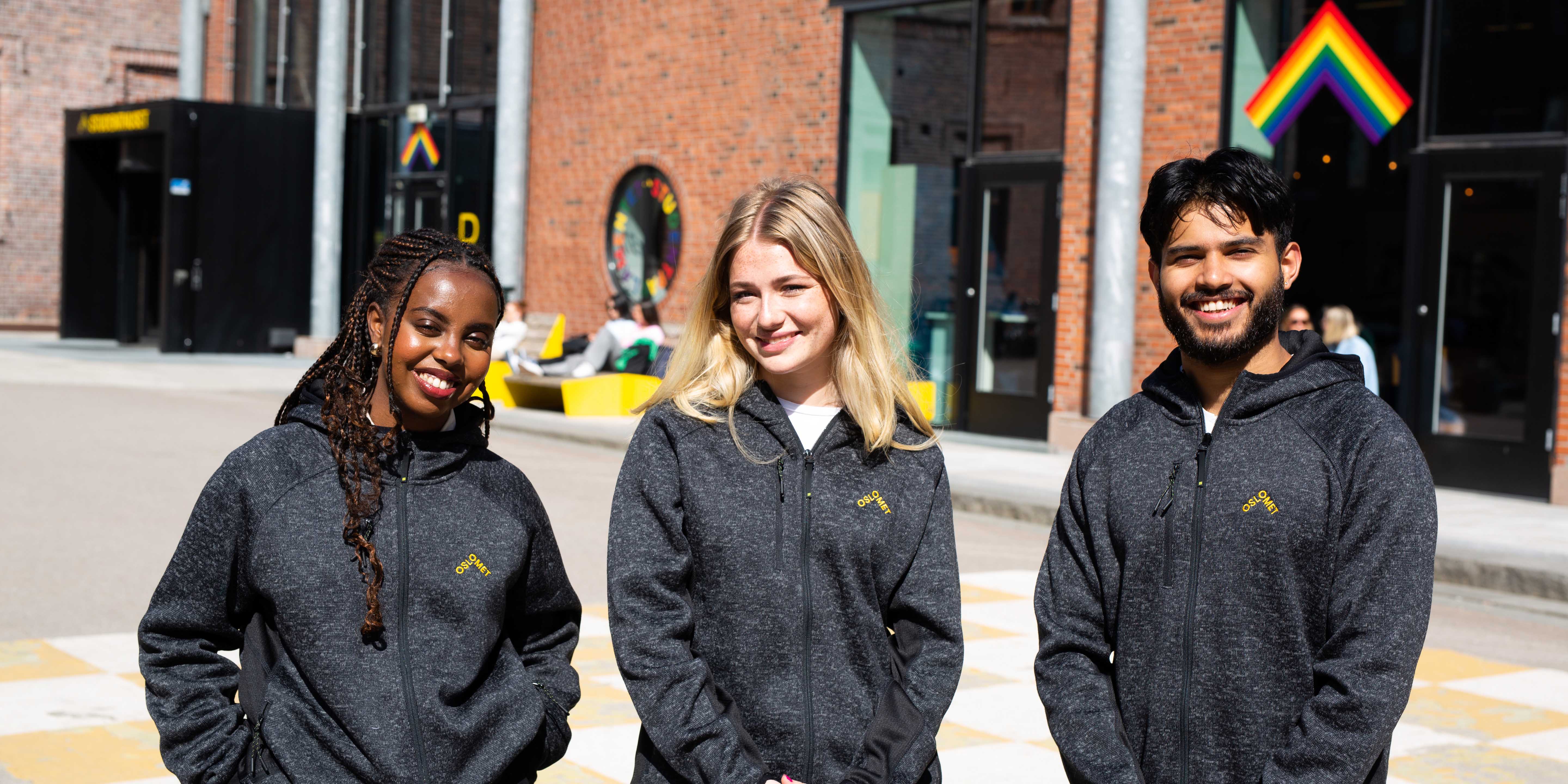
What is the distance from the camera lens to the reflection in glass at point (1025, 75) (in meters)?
16.7

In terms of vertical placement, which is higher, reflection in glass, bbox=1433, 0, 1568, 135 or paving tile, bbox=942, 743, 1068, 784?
reflection in glass, bbox=1433, 0, 1568, 135

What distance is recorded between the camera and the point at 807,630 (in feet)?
9.04

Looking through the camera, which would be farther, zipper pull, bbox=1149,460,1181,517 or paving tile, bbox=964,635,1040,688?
paving tile, bbox=964,635,1040,688

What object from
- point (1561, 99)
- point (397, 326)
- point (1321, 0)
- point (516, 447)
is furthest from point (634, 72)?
point (397, 326)

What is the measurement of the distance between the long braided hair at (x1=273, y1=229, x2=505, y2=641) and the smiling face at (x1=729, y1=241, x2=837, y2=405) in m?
0.42

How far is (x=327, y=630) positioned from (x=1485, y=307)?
1257cm

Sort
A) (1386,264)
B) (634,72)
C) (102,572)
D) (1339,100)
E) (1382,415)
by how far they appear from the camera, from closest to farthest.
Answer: (1382,415) < (102,572) < (1339,100) < (1386,264) < (634,72)

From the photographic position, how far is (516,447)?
15.3 metres

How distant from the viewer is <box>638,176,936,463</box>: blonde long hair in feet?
9.45

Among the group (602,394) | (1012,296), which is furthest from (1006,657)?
(602,394)

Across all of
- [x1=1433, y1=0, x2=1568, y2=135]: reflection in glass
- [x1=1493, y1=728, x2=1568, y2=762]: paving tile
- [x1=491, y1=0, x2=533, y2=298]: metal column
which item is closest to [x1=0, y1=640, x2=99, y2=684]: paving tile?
[x1=1493, y1=728, x2=1568, y2=762]: paving tile

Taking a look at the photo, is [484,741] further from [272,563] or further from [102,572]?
[102,572]

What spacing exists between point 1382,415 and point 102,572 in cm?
736

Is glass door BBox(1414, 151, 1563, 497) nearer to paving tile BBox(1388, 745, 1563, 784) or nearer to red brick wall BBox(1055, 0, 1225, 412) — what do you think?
red brick wall BBox(1055, 0, 1225, 412)
